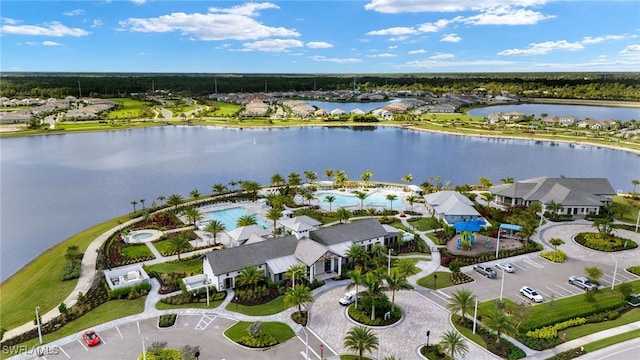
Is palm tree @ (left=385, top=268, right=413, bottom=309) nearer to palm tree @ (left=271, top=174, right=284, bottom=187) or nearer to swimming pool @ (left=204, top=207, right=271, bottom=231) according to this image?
swimming pool @ (left=204, top=207, right=271, bottom=231)

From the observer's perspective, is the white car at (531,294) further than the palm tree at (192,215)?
No

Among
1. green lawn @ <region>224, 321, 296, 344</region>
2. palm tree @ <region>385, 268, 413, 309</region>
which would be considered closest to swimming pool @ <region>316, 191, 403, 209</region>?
palm tree @ <region>385, 268, 413, 309</region>

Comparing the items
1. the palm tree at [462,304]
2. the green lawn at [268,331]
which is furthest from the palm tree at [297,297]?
the palm tree at [462,304]

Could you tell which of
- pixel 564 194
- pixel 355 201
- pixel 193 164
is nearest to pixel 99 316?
pixel 355 201

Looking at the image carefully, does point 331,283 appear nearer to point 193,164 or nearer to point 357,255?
point 357,255

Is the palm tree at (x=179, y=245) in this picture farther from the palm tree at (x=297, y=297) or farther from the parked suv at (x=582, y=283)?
the parked suv at (x=582, y=283)
